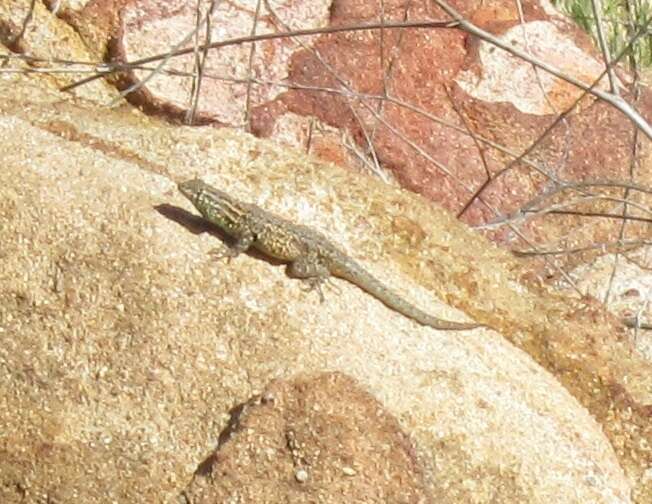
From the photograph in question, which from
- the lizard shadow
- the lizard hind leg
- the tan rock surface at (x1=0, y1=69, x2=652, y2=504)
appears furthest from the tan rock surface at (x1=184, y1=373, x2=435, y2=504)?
the lizard shadow

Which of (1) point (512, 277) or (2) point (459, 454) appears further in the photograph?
(1) point (512, 277)

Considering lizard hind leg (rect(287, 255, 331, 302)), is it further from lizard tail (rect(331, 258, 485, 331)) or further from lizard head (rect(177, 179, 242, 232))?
lizard head (rect(177, 179, 242, 232))

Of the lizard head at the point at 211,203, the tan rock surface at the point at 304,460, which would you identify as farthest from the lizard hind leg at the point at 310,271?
the tan rock surface at the point at 304,460

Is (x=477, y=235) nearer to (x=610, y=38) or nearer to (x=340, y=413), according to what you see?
(x=340, y=413)

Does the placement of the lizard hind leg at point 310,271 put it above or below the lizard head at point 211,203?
below

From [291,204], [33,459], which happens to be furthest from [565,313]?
[33,459]

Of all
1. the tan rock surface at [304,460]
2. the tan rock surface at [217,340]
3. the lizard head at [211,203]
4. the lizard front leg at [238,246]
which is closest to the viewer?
the tan rock surface at [304,460]

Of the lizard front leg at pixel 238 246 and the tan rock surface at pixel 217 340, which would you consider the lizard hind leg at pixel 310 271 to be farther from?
the lizard front leg at pixel 238 246
